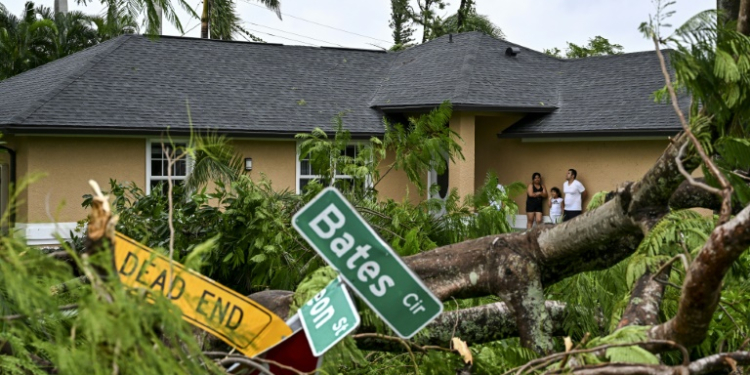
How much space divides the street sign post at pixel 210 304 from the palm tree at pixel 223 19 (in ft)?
84.4

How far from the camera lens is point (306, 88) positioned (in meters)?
20.2

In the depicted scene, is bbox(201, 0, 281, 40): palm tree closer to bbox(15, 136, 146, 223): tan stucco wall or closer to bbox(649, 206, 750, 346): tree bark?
bbox(15, 136, 146, 223): tan stucco wall

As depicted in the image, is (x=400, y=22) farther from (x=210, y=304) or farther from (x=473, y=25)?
(x=210, y=304)

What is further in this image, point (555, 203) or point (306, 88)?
point (306, 88)

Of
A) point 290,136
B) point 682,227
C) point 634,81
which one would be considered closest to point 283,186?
point 290,136

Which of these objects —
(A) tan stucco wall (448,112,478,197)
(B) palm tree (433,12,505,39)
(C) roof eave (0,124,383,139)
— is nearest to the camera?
(C) roof eave (0,124,383,139)

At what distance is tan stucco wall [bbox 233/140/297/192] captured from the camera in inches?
709

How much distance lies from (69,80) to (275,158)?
14.1 feet

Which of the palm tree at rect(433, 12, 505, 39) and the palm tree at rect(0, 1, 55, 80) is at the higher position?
the palm tree at rect(433, 12, 505, 39)

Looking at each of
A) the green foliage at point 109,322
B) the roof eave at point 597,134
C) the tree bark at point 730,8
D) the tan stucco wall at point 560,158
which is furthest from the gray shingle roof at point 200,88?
the green foliage at point 109,322

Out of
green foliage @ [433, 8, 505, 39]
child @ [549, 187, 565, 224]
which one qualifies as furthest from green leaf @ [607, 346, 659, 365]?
green foliage @ [433, 8, 505, 39]

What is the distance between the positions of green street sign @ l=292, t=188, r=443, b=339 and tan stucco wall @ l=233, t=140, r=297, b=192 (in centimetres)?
1570

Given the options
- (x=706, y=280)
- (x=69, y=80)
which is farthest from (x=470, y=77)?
(x=706, y=280)

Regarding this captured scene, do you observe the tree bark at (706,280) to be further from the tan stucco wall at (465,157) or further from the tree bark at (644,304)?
the tan stucco wall at (465,157)
